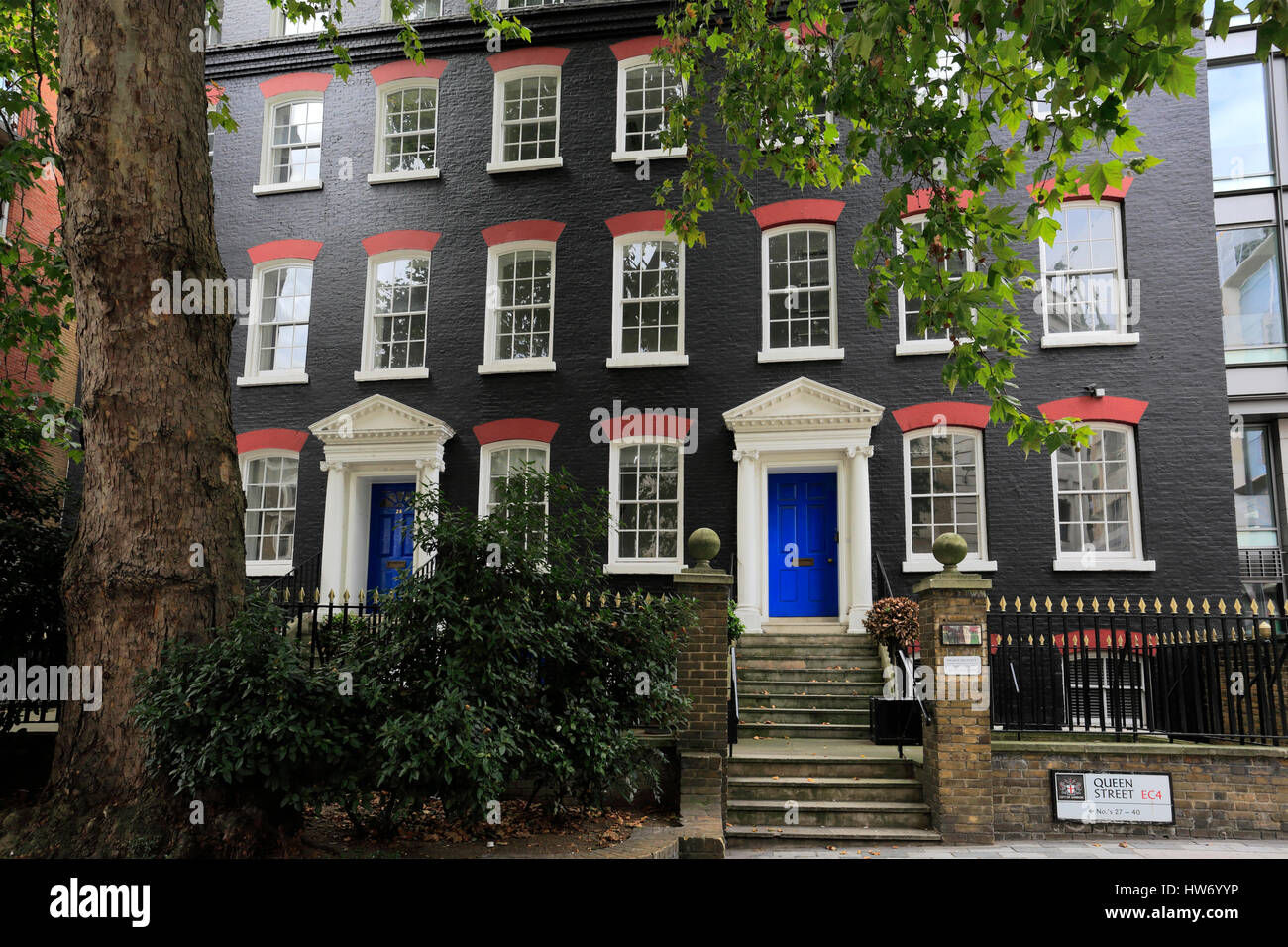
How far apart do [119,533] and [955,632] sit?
23.5 feet

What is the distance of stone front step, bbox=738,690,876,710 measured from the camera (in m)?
11.3

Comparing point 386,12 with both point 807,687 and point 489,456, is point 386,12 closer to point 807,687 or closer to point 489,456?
point 489,456

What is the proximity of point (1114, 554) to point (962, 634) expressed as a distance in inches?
228

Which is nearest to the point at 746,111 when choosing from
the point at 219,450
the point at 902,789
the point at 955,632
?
the point at 955,632

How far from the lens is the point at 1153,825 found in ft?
28.0

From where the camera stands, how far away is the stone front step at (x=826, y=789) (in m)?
8.88

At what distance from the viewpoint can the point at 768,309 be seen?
14.5 meters

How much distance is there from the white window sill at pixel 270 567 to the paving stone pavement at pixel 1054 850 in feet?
32.1

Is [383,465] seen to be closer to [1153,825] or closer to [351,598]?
[351,598]

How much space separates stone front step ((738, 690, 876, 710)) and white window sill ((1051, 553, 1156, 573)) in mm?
3850

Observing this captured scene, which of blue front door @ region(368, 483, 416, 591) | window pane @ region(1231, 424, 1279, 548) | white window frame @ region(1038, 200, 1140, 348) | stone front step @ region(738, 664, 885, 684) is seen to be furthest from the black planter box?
window pane @ region(1231, 424, 1279, 548)

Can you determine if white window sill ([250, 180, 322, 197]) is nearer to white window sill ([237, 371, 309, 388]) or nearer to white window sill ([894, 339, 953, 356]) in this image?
white window sill ([237, 371, 309, 388])

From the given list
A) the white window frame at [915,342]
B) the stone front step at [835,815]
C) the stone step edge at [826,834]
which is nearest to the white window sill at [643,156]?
the white window frame at [915,342]

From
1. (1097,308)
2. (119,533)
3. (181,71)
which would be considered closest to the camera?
(119,533)
